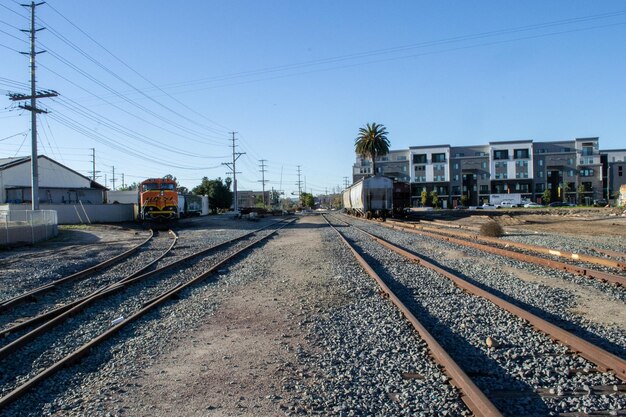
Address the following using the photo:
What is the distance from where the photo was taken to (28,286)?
1197 cm

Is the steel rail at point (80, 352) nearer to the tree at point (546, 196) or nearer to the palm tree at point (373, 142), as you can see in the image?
A: the palm tree at point (373, 142)

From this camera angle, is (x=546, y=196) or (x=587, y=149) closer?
(x=546, y=196)

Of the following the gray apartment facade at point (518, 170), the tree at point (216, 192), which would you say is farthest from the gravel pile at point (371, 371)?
the gray apartment facade at point (518, 170)

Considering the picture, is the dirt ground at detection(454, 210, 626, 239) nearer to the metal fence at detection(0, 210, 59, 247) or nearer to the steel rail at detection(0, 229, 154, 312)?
the steel rail at detection(0, 229, 154, 312)

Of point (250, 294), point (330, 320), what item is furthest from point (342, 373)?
point (250, 294)

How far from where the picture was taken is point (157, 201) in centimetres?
3741

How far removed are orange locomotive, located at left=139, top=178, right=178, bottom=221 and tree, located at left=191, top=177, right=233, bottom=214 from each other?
198 feet

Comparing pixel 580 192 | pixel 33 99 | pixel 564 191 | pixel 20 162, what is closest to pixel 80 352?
pixel 33 99

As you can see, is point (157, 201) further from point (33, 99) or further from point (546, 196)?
point (546, 196)

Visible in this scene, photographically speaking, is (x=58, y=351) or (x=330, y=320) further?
(x=330, y=320)

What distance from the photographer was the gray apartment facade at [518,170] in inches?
4250

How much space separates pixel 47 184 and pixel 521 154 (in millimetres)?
91603

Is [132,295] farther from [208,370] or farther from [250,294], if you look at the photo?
[208,370]

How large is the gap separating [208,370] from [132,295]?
5.57 metres
